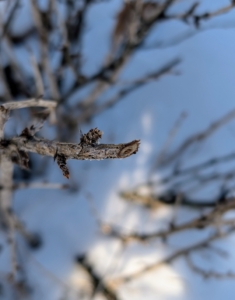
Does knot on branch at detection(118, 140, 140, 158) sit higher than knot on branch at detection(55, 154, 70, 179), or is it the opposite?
knot on branch at detection(118, 140, 140, 158)

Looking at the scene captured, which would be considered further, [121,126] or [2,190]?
[121,126]

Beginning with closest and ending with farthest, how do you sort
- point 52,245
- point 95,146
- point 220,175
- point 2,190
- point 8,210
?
point 95,146 < point 2,190 < point 8,210 < point 220,175 < point 52,245

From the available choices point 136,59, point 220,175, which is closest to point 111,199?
point 220,175

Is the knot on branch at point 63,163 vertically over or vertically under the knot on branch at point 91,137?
under

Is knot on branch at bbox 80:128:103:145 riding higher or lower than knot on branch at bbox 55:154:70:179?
higher

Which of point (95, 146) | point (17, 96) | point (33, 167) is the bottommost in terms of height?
point (95, 146)

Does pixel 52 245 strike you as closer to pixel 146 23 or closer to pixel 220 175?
pixel 220 175

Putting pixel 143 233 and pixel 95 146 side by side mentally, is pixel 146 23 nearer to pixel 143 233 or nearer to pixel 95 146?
pixel 95 146

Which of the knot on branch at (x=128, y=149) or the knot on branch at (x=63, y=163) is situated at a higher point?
the knot on branch at (x=128, y=149)

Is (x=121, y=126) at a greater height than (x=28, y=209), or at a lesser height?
greater

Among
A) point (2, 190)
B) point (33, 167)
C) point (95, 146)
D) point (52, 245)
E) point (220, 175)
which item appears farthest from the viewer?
point (33, 167)
